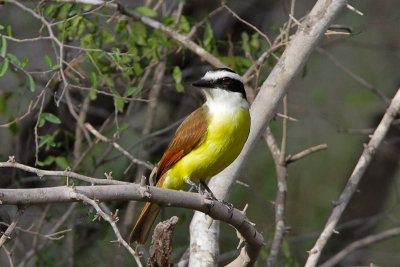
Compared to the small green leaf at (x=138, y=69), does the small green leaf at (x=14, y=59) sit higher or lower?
higher

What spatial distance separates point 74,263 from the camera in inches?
240

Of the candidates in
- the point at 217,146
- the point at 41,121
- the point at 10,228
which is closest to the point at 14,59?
the point at 41,121

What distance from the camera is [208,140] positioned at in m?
3.98

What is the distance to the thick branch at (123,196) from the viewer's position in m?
2.27

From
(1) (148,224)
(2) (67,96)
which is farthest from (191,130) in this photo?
(2) (67,96)

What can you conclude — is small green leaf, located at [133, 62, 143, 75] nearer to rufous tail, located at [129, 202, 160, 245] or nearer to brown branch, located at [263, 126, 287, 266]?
brown branch, located at [263, 126, 287, 266]

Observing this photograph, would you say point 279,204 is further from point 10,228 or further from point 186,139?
point 10,228

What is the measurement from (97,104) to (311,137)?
3.67 m

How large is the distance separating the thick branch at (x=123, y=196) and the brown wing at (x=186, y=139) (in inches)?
28.6

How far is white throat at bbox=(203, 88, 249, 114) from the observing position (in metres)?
4.06

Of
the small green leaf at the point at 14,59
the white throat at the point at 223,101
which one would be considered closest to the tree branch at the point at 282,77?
the white throat at the point at 223,101

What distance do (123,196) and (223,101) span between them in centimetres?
172

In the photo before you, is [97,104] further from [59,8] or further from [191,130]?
[191,130]

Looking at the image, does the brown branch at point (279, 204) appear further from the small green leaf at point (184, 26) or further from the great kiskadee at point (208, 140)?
the small green leaf at point (184, 26)
